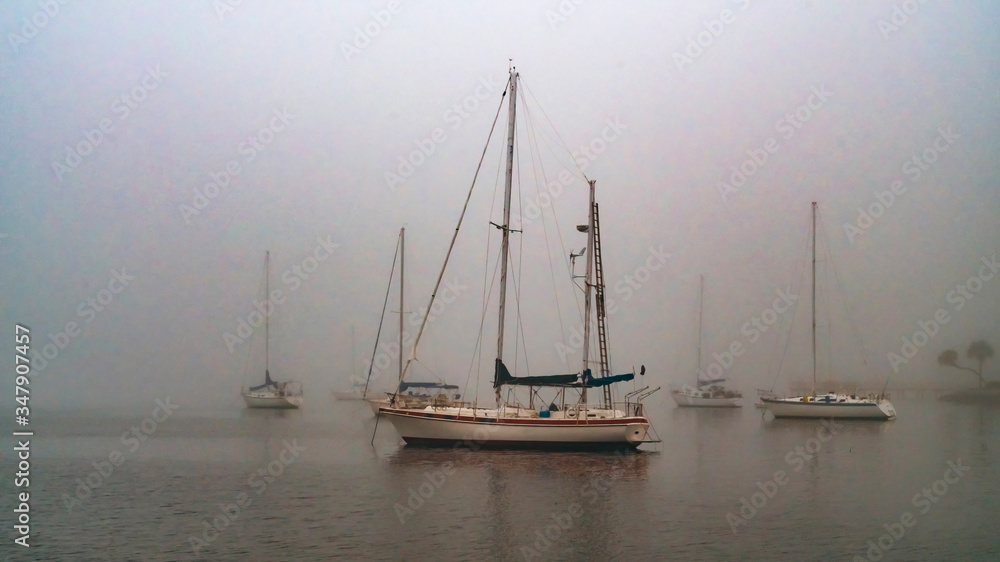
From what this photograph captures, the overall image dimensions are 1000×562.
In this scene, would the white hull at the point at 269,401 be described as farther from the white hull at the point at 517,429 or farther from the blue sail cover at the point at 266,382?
the white hull at the point at 517,429

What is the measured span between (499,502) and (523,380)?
12.2m

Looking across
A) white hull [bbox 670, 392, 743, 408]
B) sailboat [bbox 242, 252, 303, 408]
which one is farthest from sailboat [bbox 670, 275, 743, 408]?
sailboat [bbox 242, 252, 303, 408]

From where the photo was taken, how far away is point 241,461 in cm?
3719

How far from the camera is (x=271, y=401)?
80500 millimetres

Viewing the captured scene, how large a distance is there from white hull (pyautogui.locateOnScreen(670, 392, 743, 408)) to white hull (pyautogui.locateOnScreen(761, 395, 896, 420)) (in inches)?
1130

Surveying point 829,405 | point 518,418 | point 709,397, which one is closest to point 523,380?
point 518,418

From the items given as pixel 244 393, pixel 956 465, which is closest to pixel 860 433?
pixel 956 465

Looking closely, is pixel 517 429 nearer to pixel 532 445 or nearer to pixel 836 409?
pixel 532 445

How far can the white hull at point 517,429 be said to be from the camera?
36.9 metres

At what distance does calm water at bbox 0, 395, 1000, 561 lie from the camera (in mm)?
20344

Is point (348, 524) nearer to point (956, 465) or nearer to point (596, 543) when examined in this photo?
point (596, 543)

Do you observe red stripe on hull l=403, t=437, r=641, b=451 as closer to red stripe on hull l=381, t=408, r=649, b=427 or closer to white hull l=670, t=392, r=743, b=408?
red stripe on hull l=381, t=408, r=649, b=427

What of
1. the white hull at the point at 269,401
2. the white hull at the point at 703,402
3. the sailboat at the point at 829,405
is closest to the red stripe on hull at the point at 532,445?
the sailboat at the point at 829,405

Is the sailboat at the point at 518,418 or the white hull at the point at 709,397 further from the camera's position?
the white hull at the point at 709,397
